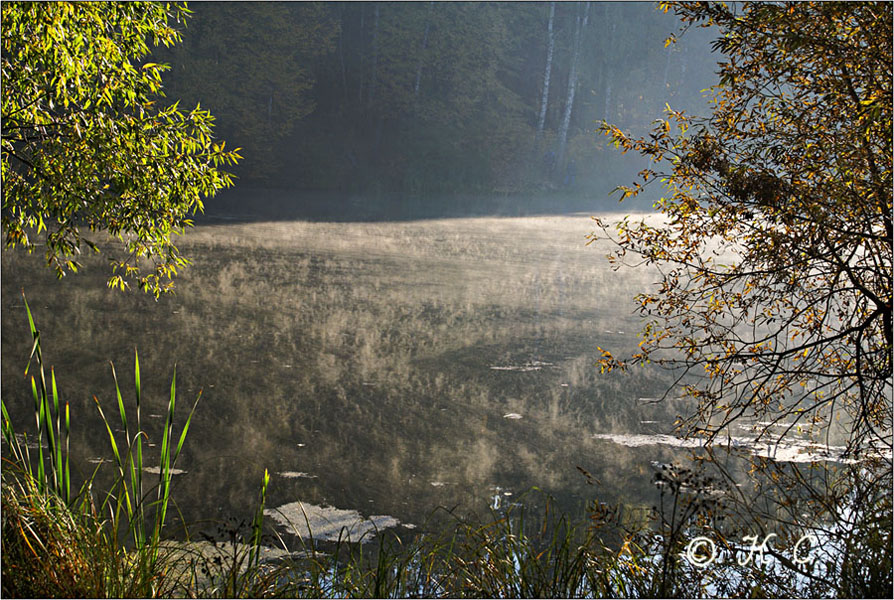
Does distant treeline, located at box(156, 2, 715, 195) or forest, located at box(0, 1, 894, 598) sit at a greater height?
distant treeline, located at box(156, 2, 715, 195)

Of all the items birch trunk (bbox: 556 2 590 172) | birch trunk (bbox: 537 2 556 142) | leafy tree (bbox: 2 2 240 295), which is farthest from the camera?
birch trunk (bbox: 556 2 590 172)

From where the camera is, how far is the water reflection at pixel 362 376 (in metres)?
4.09

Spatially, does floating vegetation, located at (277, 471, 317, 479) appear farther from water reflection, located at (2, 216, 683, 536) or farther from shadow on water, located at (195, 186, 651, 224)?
shadow on water, located at (195, 186, 651, 224)

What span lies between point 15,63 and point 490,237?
10.4 m

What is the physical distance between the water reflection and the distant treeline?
12.0 meters

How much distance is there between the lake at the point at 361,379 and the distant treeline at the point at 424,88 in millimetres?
11957

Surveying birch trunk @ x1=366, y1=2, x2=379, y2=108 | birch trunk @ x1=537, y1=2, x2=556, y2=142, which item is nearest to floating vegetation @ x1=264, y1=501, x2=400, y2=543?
birch trunk @ x1=366, y1=2, x2=379, y2=108

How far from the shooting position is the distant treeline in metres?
21.3

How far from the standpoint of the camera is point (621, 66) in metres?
30.6

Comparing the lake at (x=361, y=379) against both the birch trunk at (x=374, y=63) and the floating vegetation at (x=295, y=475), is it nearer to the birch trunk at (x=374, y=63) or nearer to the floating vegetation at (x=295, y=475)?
the floating vegetation at (x=295, y=475)

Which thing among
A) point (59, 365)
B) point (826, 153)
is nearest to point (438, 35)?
point (59, 365)

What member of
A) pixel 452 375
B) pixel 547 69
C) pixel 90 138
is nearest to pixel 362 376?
pixel 452 375

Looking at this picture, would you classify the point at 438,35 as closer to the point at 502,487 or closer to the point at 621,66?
the point at 621,66

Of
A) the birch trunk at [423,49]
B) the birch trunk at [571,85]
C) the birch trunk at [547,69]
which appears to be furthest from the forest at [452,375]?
the birch trunk at [571,85]
